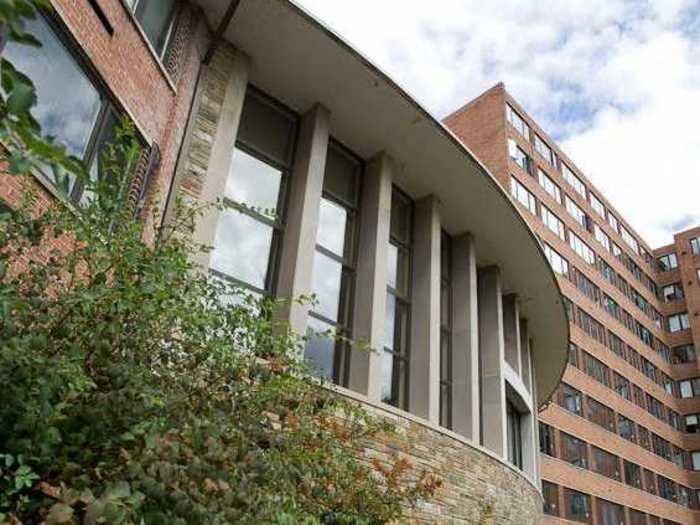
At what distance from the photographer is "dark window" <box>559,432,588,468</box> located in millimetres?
34656

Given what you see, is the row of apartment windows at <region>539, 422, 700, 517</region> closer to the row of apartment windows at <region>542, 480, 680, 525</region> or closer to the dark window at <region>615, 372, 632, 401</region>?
the row of apartment windows at <region>542, 480, 680, 525</region>

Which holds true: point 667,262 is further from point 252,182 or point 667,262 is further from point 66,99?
point 66,99

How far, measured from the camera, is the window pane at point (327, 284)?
11508 mm

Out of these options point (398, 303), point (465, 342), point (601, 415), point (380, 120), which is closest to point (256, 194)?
point (380, 120)

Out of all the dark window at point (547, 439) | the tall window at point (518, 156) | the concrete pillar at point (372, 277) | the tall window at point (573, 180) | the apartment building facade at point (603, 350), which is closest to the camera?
the concrete pillar at point (372, 277)

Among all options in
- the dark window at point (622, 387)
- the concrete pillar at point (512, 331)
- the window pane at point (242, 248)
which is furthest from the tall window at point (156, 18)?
the dark window at point (622, 387)

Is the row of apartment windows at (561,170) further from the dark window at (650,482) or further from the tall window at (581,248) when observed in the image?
the dark window at (650,482)

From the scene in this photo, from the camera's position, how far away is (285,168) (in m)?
11.8

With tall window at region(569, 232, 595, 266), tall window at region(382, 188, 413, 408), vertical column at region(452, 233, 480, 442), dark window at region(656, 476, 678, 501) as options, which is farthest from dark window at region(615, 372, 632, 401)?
tall window at region(382, 188, 413, 408)

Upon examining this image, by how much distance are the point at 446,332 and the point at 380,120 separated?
5269 millimetres

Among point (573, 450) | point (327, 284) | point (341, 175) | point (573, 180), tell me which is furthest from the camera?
point (573, 180)

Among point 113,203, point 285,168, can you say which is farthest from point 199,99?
point 113,203

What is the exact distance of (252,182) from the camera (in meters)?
11.2

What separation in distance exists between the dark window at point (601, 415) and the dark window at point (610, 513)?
4.71 metres
